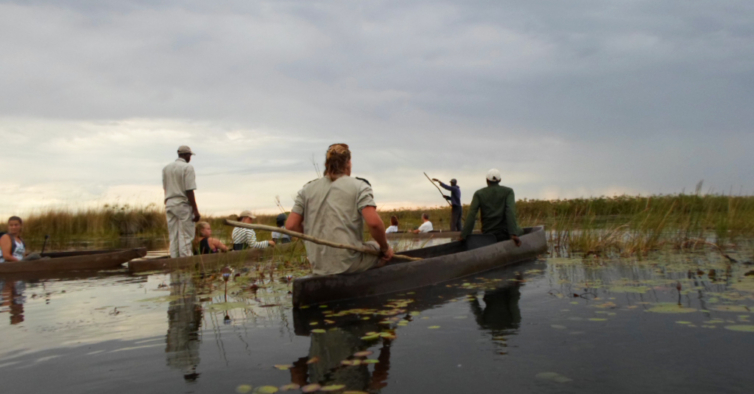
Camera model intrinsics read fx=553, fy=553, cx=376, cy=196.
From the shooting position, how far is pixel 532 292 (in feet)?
19.9

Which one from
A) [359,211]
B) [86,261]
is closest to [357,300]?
[359,211]

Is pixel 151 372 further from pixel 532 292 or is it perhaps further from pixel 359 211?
pixel 532 292

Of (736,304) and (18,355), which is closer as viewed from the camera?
(18,355)

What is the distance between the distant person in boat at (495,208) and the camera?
859 cm

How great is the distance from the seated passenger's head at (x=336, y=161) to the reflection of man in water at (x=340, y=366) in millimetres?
1554

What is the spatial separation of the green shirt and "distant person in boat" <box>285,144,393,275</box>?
3.37 m

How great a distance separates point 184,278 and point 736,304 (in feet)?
23.3

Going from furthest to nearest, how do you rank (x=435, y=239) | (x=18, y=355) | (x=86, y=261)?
1. (x=435, y=239)
2. (x=86, y=261)
3. (x=18, y=355)

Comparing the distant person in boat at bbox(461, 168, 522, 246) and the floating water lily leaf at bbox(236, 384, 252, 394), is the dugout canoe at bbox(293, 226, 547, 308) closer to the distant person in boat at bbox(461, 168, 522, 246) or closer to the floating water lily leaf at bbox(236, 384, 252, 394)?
the distant person in boat at bbox(461, 168, 522, 246)

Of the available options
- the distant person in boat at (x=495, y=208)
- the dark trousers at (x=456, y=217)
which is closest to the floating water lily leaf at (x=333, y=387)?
the distant person in boat at (x=495, y=208)

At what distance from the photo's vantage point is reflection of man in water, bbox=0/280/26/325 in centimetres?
566

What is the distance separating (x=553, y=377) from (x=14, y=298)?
270 inches

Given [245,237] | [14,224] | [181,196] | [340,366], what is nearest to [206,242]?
[245,237]

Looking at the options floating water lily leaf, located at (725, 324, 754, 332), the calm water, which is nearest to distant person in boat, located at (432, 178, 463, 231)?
the calm water
